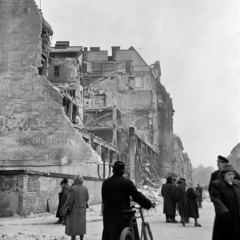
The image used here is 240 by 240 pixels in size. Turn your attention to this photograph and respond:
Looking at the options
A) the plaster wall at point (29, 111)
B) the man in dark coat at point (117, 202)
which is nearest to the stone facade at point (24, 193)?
the plaster wall at point (29, 111)

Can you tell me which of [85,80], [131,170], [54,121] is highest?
[85,80]

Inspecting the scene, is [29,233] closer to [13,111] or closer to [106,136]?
[13,111]

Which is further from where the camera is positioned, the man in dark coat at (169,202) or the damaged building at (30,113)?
the damaged building at (30,113)

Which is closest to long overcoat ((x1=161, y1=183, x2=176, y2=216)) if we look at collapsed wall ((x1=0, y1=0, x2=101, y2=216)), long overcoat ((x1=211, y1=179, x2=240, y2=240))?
long overcoat ((x1=211, y1=179, x2=240, y2=240))

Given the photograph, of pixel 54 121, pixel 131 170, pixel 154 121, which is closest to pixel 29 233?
pixel 54 121

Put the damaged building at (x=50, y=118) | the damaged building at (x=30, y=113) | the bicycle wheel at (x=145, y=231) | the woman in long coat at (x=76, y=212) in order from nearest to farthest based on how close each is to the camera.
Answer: the bicycle wheel at (x=145, y=231), the woman in long coat at (x=76, y=212), the damaged building at (x=50, y=118), the damaged building at (x=30, y=113)

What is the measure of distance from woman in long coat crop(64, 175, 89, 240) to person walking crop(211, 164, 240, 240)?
3.78m

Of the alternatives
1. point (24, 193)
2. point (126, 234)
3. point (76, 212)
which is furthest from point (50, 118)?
point (126, 234)

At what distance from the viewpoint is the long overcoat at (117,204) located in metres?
5.73

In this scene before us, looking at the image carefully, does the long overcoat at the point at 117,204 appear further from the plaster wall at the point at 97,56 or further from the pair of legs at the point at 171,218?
the plaster wall at the point at 97,56

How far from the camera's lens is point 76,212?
874 cm

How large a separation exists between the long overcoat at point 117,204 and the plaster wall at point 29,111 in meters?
19.8

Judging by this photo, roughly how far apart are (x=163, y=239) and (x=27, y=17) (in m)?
21.8

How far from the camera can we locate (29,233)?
10.3m
